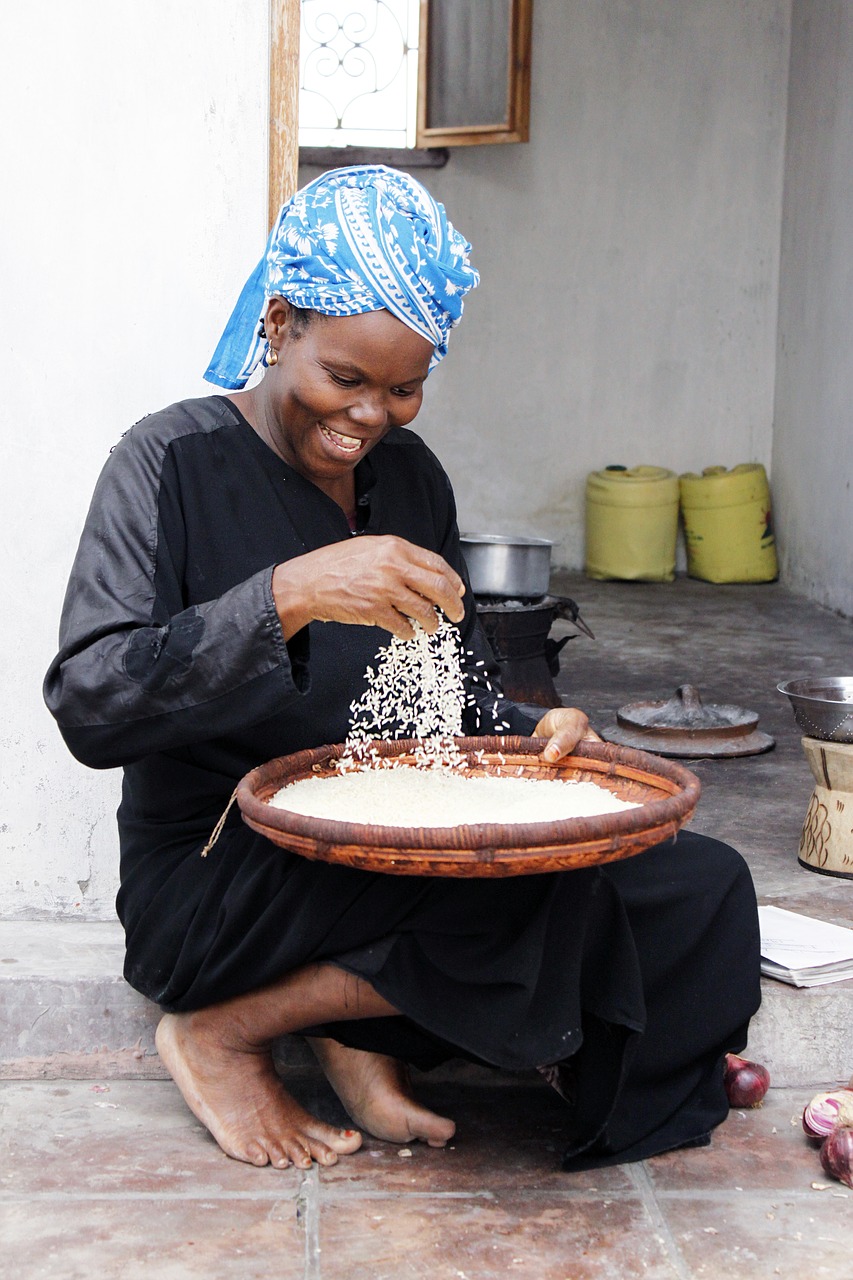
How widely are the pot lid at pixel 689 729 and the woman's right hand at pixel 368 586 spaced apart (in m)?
2.37

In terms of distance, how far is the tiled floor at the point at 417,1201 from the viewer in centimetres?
183

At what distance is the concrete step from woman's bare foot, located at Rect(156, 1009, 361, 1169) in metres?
0.28

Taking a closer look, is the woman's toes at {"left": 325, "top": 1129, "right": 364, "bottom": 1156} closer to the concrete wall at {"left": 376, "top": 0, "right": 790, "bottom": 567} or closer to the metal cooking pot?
the metal cooking pot

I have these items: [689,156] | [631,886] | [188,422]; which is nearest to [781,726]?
[631,886]

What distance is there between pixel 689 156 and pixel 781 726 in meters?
4.49

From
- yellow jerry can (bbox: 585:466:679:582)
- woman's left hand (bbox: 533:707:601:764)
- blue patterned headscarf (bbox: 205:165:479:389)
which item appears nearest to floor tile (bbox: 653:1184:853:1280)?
woman's left hand (bbox: 533:707:601:764)

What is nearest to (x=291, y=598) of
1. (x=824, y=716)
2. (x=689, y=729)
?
(x=824, y=716)

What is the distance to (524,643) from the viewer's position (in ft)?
14.1

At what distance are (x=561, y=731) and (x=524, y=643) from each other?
2107 mm

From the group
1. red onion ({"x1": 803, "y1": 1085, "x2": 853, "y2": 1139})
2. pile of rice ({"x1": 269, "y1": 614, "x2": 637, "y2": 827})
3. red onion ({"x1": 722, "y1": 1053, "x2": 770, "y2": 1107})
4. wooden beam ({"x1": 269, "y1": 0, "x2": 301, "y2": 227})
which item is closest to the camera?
pile of rice ({"x1": 269, "y1": 614, "x2": 637, "y2": 827})

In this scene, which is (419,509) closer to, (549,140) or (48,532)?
(48,532)

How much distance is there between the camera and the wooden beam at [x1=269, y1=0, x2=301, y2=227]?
2582mm

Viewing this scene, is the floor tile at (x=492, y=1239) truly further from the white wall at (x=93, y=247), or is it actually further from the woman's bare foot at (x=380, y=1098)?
the white wall at (x=93, y=247)

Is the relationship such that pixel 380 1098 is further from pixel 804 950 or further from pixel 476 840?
pixel 804 950
